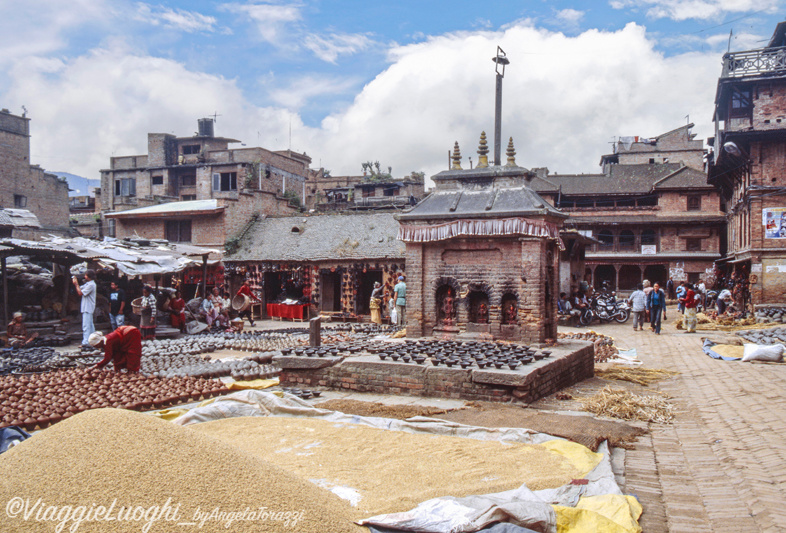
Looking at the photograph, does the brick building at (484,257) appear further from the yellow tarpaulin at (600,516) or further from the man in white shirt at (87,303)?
the man in white shirt at (87,303)

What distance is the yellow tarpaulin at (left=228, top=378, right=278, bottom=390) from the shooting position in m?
10.2

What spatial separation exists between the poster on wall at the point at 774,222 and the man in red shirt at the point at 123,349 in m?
24.1

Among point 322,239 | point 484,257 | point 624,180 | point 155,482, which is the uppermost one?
Answer: point 624,180

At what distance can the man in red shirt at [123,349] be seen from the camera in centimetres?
1058

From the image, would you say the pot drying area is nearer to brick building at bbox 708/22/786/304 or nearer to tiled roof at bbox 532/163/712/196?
brick building at bbox 708/22/786/304

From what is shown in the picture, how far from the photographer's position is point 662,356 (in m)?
14.6

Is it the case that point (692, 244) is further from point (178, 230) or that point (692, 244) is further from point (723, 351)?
point (178, 230)

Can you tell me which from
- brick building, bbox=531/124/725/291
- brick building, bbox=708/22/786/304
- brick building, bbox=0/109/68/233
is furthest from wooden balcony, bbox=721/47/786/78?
brick building, bbox=0/109/68/233

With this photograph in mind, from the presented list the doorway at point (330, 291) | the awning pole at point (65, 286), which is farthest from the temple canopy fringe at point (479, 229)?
the doorway at point (330, 291)

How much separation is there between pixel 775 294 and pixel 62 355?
25.4m

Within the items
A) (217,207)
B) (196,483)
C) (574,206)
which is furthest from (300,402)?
(574,206)

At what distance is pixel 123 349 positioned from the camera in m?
10.7

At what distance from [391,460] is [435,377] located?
11.2ft

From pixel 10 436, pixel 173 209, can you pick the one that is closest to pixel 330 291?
pixel 173 209
